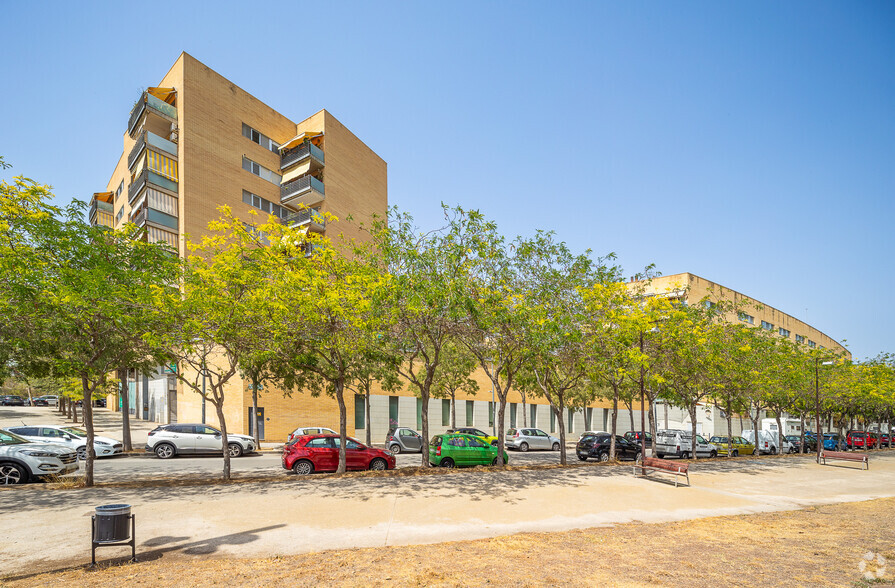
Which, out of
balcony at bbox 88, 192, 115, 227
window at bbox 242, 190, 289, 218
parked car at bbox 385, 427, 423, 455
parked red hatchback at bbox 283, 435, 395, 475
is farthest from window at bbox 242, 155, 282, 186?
parked red hatchback at bbox 283, 435, 395, 475

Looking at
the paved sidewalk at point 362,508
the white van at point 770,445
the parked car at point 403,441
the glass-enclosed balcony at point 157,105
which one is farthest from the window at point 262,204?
the white van at point 770,445

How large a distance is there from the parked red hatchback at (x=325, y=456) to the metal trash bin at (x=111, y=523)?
10697 millimetres

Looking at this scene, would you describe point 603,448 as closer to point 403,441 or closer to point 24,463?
point 403,441

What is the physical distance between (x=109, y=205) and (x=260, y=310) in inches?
2046

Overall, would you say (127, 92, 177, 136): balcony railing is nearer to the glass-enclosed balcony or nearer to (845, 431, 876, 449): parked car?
the glass-enclosed balcony

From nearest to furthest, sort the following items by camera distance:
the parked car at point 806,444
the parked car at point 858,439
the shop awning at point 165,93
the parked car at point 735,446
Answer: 1. the parked car at point 735,446
2. the shop awning at point 165,93
3. the parked car at point 806,444
4. the parked car at point 858,439

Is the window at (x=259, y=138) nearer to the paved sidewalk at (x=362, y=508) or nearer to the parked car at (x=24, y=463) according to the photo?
the parked car at (x=24, y=463)

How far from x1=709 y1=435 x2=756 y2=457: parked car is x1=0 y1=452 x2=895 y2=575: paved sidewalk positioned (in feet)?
43.7

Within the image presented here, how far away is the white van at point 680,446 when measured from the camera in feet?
95.9

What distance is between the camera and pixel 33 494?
12867 millimetres

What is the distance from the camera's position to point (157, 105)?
37812mm

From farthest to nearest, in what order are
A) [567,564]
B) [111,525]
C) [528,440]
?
[528,440] → [567,564] → [111,525]

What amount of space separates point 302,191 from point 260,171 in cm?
414

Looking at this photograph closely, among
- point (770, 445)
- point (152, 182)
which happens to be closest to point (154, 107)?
point (152, 182)
